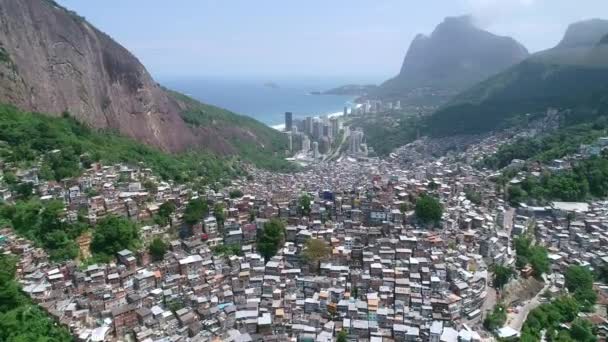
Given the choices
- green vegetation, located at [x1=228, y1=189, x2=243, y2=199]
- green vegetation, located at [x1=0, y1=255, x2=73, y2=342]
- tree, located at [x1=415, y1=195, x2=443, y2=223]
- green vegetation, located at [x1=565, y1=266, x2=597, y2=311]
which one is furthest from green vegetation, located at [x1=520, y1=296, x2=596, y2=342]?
green vegetation, located at [x1=228, y1=189, x2=243, y2=199]

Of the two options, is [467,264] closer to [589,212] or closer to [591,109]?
[589,212]

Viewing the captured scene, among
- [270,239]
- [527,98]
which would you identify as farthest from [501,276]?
[527,98]

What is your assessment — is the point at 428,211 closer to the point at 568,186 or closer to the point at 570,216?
the point at 570,216

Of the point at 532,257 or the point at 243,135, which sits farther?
the point at 243,135

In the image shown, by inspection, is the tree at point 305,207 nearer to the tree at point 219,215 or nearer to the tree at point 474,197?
the tree at point 219,215

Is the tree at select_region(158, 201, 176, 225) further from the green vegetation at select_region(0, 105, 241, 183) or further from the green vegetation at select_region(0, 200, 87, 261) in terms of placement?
the green vegetation at select_region(0, 105, 241, 183)

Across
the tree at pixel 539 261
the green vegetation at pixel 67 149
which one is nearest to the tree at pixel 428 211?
the tree at pixel 539 261
